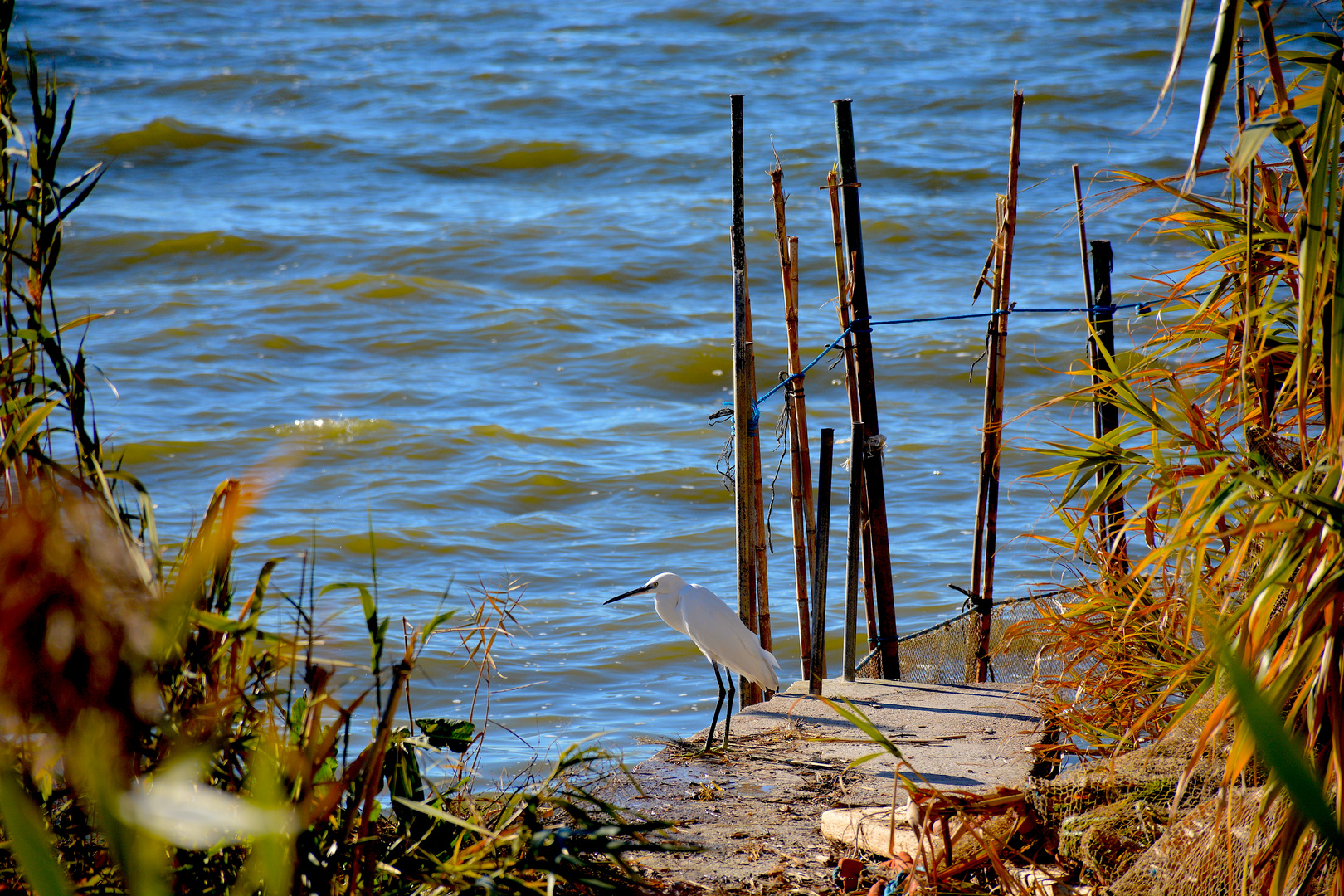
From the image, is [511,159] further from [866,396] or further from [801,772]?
[801,772]

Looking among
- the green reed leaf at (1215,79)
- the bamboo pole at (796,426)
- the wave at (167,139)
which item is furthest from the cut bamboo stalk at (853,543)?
the wave at (167,139)

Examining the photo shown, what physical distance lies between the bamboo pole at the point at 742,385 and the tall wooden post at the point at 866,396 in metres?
0.30

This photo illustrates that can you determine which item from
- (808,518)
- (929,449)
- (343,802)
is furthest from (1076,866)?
(929,449)

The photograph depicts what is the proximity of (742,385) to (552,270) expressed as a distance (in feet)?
24.7

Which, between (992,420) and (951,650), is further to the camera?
(951,650)

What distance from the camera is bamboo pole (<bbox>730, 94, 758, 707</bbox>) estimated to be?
3.26m

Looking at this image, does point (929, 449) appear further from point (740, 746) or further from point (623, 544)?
point (740, 746)

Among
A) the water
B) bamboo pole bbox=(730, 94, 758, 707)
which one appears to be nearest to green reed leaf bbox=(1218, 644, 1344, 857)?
the water

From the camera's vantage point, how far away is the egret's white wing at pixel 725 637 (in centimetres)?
330

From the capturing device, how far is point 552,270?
1055 cm

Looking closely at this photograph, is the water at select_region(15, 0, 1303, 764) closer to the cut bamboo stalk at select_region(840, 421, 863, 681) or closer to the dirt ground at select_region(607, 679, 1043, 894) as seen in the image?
the dirt ground at select_region(607, 679, 1043, 894)

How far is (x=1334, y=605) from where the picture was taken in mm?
1414

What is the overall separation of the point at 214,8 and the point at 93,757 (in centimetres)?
2028

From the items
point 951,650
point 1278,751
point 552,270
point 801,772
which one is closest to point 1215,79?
point 1278,751
